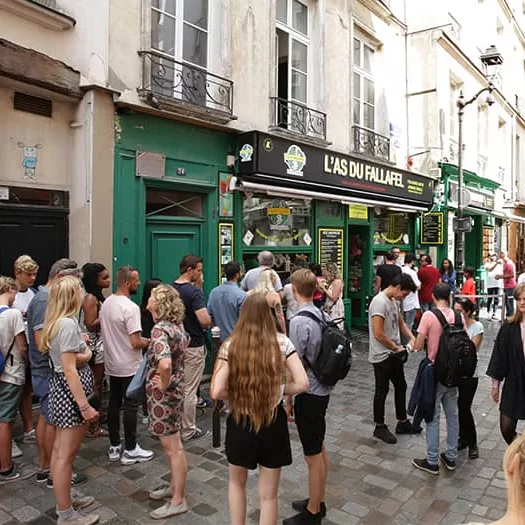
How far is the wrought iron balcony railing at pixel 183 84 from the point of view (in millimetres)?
6039

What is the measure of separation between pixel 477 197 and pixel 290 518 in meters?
14.4

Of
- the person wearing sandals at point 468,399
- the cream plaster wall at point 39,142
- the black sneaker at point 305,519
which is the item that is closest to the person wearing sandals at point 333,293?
the person wearing sandals at point 468,399

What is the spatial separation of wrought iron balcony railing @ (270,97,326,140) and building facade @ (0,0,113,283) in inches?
132

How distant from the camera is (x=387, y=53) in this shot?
1164 cm

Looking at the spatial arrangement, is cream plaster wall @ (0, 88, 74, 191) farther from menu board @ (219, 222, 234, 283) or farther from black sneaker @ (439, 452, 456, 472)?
black sneaker @ (439, 452, 456, 472)

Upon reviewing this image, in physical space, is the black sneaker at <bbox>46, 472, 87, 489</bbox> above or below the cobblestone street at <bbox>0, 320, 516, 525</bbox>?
above

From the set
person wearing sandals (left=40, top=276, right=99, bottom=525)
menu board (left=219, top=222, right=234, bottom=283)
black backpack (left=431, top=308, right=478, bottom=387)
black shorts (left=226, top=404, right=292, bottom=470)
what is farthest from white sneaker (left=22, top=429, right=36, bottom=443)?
black backpack (left=431, top=308, right=478, bottom=387)

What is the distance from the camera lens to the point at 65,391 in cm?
314

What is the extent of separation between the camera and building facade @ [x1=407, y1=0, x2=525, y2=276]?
12680mm

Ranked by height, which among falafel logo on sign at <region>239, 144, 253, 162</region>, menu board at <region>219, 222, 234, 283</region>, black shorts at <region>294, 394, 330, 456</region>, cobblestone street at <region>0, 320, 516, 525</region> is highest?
falafel logo on sign at <region>239, 144, 253, 162</region>

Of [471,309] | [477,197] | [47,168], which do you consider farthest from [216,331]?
[477,197]

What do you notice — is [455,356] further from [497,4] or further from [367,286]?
[497,4]

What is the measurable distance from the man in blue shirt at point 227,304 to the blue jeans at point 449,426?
Result: 2.30 meters

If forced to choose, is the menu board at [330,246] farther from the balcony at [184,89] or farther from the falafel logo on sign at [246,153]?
the balcony at [184,89]
